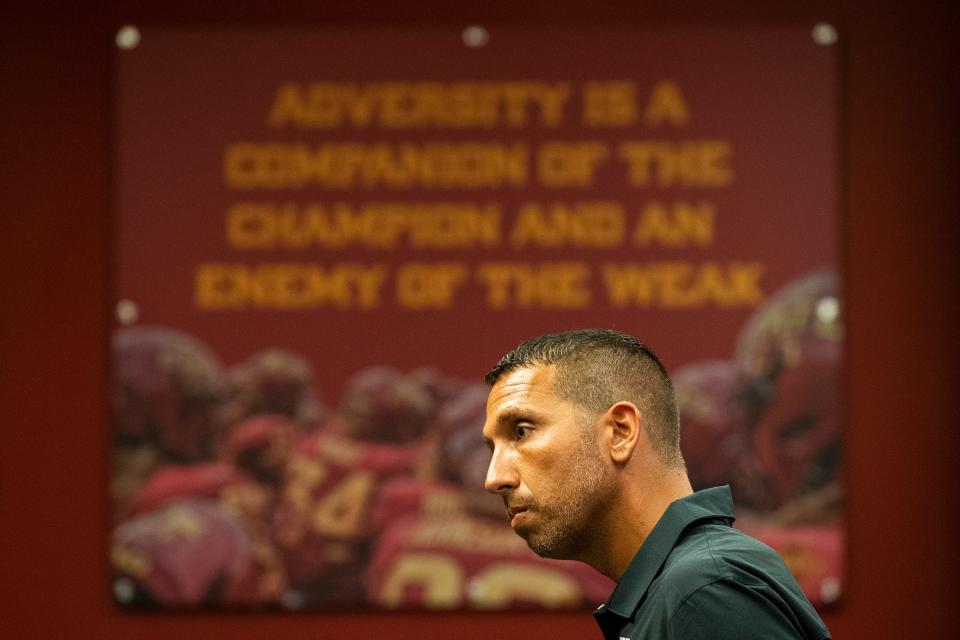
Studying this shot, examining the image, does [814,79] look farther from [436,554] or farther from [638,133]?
[436,554]

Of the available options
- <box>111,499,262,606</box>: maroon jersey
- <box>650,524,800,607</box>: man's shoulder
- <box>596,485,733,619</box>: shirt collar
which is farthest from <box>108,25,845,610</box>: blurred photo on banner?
<box>650,524,800,607</box>: man's shoulder

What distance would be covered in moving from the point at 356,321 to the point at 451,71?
1.86 feet

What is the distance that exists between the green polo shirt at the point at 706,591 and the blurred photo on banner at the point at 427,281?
1206mm

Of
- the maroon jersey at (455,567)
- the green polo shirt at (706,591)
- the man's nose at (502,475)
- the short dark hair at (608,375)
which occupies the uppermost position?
the short dark hair at (608,375)

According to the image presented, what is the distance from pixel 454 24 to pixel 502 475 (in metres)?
1.46

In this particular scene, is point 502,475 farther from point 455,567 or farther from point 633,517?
point 455,567

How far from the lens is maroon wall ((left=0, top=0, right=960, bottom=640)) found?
264 centimetres

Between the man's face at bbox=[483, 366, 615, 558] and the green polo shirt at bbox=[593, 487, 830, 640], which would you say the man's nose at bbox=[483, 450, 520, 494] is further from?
the green polo shirt at bbox=[593, 487, 830, 640]

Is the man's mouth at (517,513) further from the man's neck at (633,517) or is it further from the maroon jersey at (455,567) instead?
the maroon jersey at (455,567)

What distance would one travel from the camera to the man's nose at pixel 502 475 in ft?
4.89

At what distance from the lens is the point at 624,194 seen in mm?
2680

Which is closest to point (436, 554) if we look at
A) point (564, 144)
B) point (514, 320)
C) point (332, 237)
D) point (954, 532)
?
point (514, 320)

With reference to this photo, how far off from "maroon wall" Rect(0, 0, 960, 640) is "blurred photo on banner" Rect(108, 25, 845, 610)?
0.06 metres

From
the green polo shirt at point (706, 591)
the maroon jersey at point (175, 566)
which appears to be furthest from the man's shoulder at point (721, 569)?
the maroon jersey at point (175, 566)
